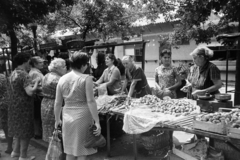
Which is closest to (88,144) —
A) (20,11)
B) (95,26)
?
(20,11)

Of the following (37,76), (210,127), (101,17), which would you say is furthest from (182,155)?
(101,17)

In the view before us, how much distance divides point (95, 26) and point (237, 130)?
9.37m

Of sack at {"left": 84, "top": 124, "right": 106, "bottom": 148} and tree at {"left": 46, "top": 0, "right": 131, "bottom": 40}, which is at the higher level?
tree at {"left": 46, "top": 0, "right": 131, "bottom": 40}

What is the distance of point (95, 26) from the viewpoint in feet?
36.1

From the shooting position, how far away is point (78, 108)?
3041 millimetres

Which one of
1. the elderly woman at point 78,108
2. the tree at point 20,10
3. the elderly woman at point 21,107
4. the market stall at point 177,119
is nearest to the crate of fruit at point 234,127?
the market stall at point 177,119

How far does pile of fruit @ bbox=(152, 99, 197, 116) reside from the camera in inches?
136

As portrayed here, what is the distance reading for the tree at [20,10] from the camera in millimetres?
6650

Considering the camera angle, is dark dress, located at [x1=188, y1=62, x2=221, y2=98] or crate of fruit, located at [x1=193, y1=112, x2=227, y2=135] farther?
dark dress, located at [x1=188, y1=62, x2=221, y2=98]

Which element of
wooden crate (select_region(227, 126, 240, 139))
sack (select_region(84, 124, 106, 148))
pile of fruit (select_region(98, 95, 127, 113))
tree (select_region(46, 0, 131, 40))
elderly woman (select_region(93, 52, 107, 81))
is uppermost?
tree (select_region(46, 0, 131, 40))

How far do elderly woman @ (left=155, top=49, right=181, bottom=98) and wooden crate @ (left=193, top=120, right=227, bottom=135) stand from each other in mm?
1932

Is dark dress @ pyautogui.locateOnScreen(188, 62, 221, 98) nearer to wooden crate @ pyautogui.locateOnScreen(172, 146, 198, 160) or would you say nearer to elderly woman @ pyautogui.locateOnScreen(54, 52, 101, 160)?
wooden crate @ pyautogui.locateOnScreen(172, 146, 198, 160)

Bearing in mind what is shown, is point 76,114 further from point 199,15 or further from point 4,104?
point 199,15

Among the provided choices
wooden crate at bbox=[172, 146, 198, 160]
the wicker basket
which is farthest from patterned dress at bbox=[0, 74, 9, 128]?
the wicker basket
